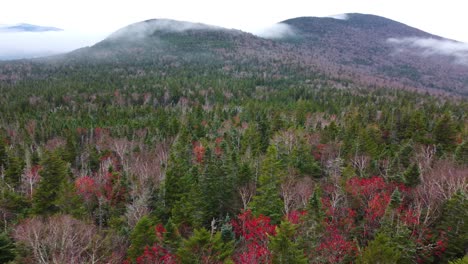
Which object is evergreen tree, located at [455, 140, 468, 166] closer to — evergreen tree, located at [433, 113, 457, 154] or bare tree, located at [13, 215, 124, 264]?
evergreen tree, located at [433, 113, 457, 154]

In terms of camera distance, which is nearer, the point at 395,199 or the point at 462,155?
the point at 395,199

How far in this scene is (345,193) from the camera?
35.3 metres

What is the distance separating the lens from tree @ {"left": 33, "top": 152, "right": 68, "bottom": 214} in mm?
36750

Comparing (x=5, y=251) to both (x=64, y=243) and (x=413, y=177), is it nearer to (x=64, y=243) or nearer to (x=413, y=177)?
(x=64, y=243)

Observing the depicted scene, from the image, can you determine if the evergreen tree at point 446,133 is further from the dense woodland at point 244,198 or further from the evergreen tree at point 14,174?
the evergreen tree at point 14,174

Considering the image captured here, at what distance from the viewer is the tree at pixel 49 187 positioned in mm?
36750

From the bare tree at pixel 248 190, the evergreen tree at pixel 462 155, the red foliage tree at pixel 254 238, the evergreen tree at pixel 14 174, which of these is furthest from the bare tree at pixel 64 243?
the evergreen tree at pixel 462 155

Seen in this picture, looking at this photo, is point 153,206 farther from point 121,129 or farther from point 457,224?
point 121,129

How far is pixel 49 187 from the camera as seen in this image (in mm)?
37906

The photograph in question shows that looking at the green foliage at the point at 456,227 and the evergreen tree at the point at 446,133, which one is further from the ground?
the evergreen tree at the point at 446,133

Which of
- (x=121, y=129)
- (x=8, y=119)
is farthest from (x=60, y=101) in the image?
(x=121, y=129)

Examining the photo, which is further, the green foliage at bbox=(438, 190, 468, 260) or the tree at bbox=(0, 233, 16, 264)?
the green foliage at bbox=(438, 190, 468, 260)

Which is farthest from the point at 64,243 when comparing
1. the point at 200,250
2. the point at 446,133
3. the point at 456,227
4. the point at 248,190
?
the point at 446,133

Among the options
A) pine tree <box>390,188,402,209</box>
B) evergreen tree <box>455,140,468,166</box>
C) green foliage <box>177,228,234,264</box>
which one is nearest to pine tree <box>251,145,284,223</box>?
green foliage <box>177,228,234,264</box>
